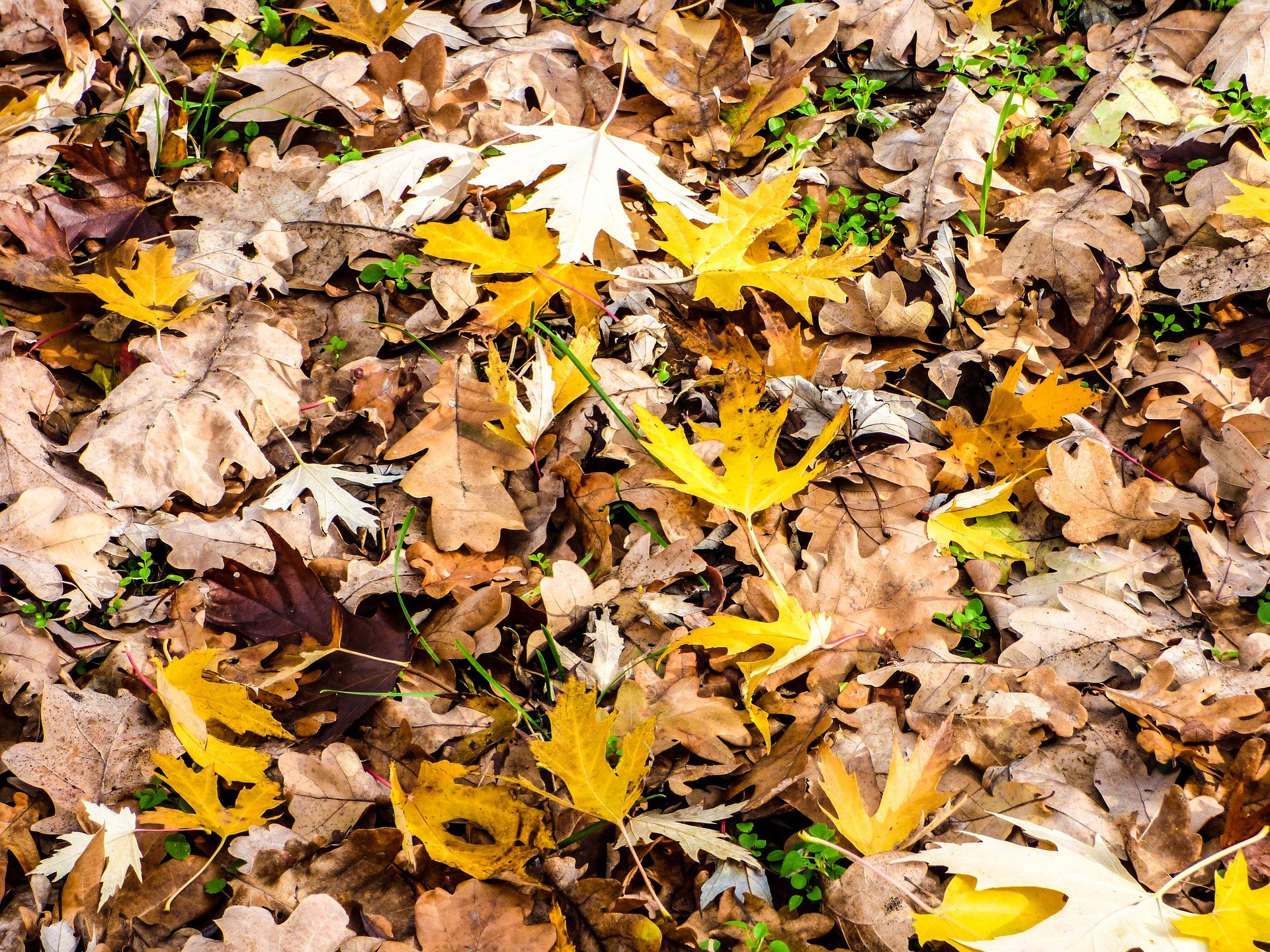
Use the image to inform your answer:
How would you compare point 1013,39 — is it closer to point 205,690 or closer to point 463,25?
point 463,25

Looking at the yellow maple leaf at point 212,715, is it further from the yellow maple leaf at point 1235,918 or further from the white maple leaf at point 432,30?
the white maple leaf at point 432,30

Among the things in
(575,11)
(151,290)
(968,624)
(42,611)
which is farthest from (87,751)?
(575,11)

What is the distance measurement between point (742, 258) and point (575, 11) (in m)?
1.16

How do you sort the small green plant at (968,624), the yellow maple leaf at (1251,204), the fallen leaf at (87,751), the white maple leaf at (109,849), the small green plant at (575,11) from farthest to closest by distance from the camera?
the small green plant at (575,11) < the yellow maple leaf at (1251,204) < the small green plant at (968,624) < the fallen leaf at (87,751) < the white maple leaf at (109,849)

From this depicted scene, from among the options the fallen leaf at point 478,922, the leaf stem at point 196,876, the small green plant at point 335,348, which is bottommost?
the leaf stem at point 196,876

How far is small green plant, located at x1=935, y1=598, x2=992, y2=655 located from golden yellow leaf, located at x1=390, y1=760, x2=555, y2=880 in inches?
34.9

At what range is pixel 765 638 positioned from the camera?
1.46m

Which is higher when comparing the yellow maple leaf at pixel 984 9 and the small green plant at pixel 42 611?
the yellow maple leaf at pixel 984 9

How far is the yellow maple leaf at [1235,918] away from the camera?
47.8 inches

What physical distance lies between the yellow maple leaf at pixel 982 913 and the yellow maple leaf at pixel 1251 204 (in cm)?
160

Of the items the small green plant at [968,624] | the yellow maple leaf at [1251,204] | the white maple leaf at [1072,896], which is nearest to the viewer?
the white maple leaf at [1072,896]

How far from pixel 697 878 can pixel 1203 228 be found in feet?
6.51

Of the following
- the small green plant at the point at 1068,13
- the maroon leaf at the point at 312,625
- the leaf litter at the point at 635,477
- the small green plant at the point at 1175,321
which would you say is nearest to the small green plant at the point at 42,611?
the leaf litter at the point at 635,477

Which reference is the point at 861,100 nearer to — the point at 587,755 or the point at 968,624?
the point at 968,624
